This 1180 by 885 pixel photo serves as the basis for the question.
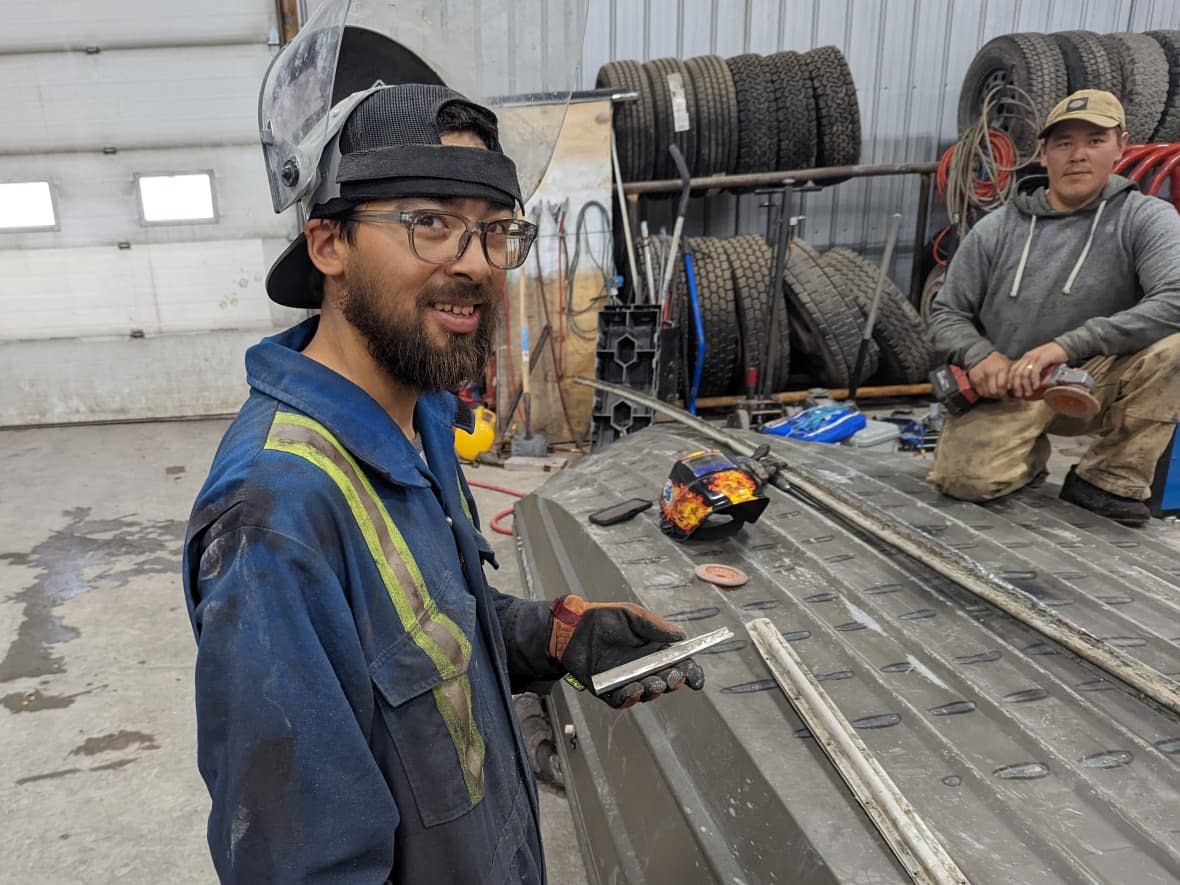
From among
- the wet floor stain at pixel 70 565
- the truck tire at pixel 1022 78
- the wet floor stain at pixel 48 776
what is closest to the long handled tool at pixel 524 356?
the wet floor stain at pixel 70 565

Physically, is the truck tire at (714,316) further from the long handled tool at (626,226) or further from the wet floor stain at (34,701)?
the wet floor stain at (34,701)

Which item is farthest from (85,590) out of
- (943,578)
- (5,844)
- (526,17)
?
(943,578)

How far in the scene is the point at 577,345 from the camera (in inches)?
213

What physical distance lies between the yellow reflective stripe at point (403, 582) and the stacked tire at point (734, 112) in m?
5.34

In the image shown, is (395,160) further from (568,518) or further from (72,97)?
(72,97)

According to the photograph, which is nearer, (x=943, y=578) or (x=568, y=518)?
(x=943, y=578)

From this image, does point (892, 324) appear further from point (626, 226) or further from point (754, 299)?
point (626, 226)

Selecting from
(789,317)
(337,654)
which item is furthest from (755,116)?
(337,654)

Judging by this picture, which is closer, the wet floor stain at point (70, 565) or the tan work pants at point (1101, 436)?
the tan work pants at point (1101, 436)

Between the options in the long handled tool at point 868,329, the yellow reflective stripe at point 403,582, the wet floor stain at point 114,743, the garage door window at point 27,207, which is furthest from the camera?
the garage door window at point 27,207

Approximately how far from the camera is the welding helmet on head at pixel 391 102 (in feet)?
3.08

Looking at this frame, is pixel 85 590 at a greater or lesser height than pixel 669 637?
lesser

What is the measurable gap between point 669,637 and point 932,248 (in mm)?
6397

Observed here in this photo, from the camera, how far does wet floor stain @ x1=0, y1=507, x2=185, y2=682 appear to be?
2.79m
